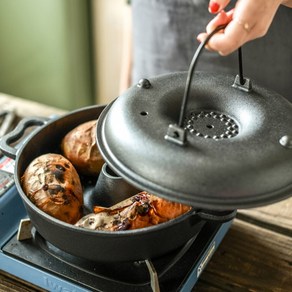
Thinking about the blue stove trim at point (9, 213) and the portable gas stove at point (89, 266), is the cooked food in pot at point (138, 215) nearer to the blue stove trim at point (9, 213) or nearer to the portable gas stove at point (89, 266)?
the portable gas stove at point (89, 266)

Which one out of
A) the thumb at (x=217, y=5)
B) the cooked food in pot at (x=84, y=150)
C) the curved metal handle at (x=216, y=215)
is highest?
the thumb at (x=217, y=5)

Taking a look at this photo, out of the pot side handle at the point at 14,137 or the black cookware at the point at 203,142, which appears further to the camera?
the pot side handle at the point at 14,137

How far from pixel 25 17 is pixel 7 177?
117cm

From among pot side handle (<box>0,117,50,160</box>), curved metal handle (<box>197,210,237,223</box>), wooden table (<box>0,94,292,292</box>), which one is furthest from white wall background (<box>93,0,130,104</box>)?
curved metal handle (<box>197,210,237,223</box>)

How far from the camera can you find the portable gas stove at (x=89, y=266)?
806 mm

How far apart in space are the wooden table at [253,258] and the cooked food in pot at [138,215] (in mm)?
208

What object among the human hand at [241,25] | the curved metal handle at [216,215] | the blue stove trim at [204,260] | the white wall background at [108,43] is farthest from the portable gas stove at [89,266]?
the white wall background at [108,43]

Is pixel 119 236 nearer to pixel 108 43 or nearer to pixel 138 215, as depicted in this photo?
pixel 138 215

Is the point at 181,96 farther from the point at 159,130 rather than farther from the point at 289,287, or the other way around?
the point at 289,287

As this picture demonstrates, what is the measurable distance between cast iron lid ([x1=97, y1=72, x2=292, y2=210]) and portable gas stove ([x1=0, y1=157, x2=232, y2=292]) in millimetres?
199

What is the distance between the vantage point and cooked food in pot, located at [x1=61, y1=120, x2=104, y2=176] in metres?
0.92

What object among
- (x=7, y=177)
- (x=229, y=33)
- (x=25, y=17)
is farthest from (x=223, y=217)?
(x=25, y=17)

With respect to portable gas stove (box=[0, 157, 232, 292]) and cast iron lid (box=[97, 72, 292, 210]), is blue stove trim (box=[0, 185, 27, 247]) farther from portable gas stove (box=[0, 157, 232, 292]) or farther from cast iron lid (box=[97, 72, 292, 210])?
cast iron lid (box=[97, 72, 292, 210])

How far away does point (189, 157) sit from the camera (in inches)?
25.4
